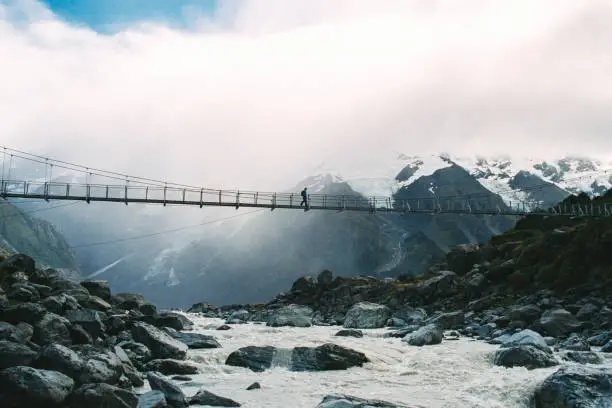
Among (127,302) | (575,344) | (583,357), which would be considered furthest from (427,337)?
(127,302)

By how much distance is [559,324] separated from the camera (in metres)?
31.8

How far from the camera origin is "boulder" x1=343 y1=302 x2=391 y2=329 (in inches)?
1811

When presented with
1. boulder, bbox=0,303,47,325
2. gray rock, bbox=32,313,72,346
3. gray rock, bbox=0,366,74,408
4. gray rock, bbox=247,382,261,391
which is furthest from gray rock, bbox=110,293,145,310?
gray rock, bbox=0,366,74,408

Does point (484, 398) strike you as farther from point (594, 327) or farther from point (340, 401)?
point (594, 327)

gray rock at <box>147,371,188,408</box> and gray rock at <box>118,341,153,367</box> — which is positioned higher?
gray rock at <box>147,371,188,408</box>

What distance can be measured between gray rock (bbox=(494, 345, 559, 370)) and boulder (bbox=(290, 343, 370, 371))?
6.03 meters

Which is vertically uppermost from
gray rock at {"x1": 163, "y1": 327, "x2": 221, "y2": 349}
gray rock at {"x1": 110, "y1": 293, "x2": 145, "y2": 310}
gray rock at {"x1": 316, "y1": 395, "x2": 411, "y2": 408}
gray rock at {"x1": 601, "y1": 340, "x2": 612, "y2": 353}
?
gray rock at {"x1": 316, "y1": 395, "x2": 411, "y2": 408}

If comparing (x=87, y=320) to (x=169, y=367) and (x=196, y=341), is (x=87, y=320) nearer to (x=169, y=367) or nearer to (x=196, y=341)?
(x=169, y=367)

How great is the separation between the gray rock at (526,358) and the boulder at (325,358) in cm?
603

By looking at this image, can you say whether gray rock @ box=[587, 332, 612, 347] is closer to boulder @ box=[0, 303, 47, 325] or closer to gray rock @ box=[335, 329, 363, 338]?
gray rock @ box=[335, 329, 363, 338]

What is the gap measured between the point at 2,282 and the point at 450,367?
25.5 m

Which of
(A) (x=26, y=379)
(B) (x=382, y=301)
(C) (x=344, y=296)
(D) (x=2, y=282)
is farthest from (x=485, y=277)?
(A) (x=26, y=379)

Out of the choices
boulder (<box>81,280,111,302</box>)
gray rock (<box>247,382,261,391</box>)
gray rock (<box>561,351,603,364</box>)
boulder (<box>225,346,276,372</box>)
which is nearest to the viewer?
gray rock (<box>247,382,261,391</box>)

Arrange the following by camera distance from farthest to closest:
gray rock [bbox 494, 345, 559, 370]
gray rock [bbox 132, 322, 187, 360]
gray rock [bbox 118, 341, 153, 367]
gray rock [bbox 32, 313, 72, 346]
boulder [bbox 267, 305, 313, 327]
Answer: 1. boulder [bbox 267, 305, 313, 327]
2. gray rock [bbox 132, 322, 187, 360]
3. gray rock [bbox 118, 341, 153, 367]
4. gray rock [bbox 494, 345, 559, 370]
5. gray rock [bbox 32, 313, 72, 346]
